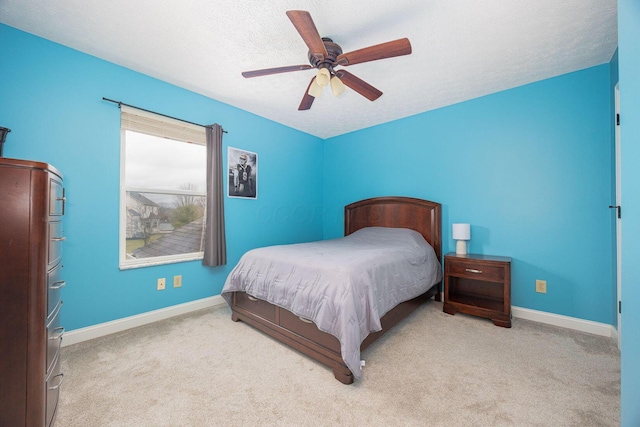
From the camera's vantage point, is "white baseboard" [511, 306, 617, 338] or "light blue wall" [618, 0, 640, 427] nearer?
"light blue wall" [618, 0, 640, 427]

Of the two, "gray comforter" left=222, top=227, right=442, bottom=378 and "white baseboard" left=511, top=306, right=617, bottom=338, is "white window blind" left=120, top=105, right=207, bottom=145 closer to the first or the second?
"gray comforter" left=222, top=227, right=442, bottom=378

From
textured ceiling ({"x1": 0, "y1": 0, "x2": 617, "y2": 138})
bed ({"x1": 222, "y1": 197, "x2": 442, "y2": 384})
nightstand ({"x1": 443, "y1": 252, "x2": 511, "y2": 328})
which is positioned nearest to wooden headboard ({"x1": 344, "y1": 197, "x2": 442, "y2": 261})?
bed ({"x1": 222, "y1": 197, "x2": 442, "y2": 384})

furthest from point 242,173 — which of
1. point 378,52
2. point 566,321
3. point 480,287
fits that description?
point 566,321

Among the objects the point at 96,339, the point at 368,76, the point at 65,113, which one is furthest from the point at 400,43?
the point at 96,339

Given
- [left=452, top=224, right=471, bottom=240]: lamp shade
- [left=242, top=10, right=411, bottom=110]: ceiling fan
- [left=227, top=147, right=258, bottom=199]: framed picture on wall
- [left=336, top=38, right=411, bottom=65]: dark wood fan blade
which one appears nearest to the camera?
[left=242, top=10, right=411, bottom=110]: ceiling fan

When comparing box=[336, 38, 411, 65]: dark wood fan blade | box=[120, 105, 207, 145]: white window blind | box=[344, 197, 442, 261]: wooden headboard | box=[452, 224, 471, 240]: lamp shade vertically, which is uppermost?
box=[336, 38, 411, 65]: dark wood fan blade

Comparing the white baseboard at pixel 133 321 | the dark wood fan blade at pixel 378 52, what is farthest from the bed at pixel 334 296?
the dark wood fan blade at pixel 378 52

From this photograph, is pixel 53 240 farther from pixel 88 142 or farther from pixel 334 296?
pixel 334 296

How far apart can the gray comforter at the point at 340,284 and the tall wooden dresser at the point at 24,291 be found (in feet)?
4.33

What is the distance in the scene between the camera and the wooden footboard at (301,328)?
1.73 meters

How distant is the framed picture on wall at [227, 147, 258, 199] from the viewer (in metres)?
3.24

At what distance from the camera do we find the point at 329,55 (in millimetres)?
1834

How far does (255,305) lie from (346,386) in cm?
108

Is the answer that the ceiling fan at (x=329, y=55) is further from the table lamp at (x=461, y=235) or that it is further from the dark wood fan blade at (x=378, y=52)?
the table lamp at (x=461, y=235)
